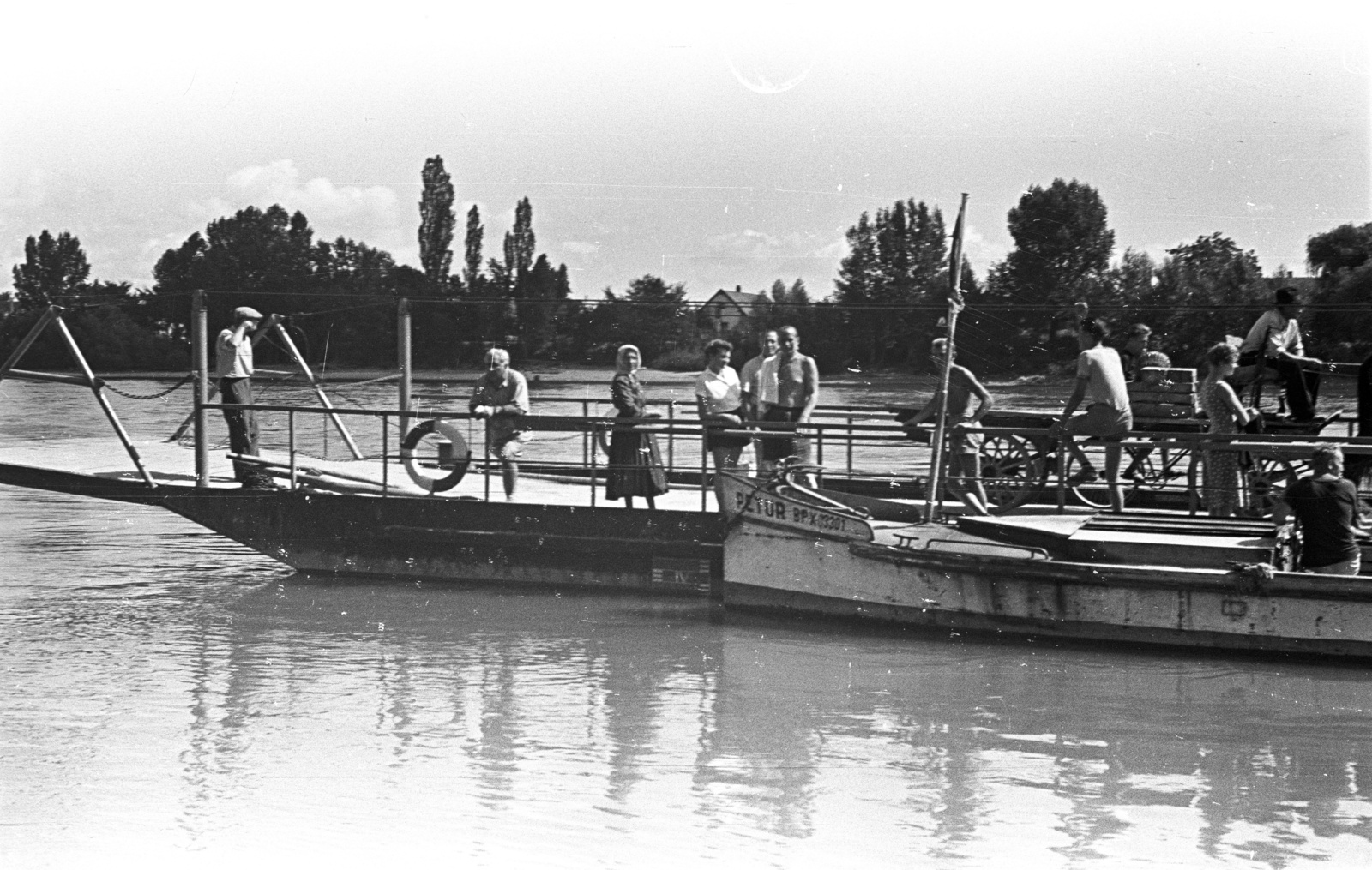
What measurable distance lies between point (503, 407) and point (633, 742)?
585 cm

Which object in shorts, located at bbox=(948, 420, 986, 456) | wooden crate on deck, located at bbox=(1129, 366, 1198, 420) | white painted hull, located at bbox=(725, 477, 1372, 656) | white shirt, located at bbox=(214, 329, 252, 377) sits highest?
white shirt, located at bbox=(214, 329, 252, 377)

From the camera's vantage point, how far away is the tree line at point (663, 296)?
47.8m

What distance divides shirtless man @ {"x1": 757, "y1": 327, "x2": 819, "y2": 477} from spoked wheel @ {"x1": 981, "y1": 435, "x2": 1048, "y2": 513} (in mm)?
1710

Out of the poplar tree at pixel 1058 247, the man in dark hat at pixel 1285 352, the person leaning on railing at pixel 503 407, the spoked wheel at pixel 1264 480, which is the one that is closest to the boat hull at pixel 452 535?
the person leaning on railing at pixel 503 407

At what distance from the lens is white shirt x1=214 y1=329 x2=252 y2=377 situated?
15828 millimetres

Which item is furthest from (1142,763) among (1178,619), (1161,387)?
(1161,387)

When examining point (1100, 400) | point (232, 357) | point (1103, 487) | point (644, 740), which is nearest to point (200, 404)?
point (232, 357)

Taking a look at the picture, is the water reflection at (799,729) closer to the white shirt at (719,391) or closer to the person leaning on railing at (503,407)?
the person leaning on railing at (503,407)

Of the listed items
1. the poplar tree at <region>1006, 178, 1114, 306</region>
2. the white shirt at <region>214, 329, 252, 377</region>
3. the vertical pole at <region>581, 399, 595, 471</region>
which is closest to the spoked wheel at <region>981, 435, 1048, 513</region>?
the vertical pole at <region>581, 399, 595, 471</region>

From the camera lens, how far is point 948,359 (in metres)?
12.5

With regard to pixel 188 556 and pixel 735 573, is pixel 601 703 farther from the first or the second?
pixel 188 556

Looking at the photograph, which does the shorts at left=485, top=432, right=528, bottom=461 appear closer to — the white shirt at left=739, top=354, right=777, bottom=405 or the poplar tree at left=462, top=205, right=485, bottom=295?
the white shirt at left=739, top=354, right=777, bottom=405

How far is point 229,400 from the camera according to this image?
1591 cm

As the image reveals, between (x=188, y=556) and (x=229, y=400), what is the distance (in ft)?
13.8
